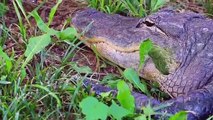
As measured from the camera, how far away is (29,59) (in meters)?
3.37

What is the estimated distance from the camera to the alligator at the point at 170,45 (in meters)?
3.63

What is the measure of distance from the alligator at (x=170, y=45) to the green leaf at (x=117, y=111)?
0.45 metres

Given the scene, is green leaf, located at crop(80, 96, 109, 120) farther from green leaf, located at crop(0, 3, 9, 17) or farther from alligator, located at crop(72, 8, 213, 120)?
green leaf, located at crop(0, 3, 9, 17)

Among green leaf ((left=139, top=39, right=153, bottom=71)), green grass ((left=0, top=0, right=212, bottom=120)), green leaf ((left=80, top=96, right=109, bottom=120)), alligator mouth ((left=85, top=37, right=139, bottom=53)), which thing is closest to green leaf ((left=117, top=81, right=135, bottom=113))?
green grass ((left=0, top=0, right=212, bottom=120))

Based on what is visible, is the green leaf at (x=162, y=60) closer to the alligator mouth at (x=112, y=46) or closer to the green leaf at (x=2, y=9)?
the alligator mouth at (x=112, y=46)

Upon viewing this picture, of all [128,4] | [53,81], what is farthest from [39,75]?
[128,4]

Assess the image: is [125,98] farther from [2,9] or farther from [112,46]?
[2,9]

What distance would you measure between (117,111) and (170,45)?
99cm

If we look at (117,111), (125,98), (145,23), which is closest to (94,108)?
(117,111)

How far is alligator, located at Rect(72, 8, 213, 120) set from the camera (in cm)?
363

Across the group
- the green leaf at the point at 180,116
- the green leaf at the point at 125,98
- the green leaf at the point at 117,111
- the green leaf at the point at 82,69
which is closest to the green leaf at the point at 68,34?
the green leaf at the point at 82,69

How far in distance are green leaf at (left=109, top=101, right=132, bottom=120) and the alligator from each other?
1.48 feet

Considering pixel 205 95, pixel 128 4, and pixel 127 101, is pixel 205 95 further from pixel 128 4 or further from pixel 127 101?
pixel 128 4

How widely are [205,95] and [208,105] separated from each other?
3.2 inches
